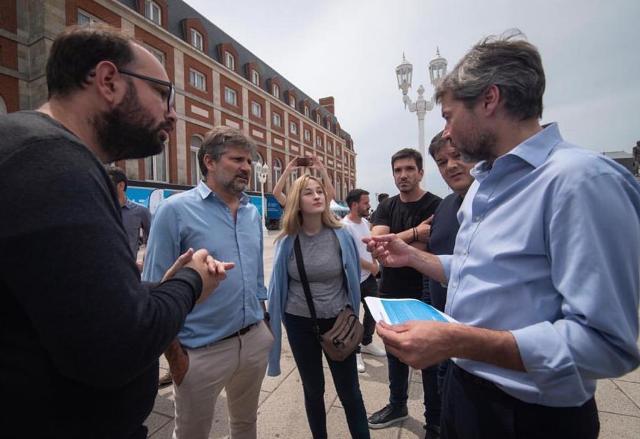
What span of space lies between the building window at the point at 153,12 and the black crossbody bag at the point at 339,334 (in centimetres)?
2044

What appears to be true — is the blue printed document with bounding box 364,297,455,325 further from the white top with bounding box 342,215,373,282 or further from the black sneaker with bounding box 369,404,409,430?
the white top with bounding box 342,215,373,282

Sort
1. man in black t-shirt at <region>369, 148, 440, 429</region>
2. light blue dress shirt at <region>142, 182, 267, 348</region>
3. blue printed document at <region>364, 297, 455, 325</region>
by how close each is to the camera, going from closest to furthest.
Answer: blue printed document at <region>364, 297, 455, 325</region> < light blue dress shirt at <region>142, 182, 267, 348</region> < man in black t-shirt at <region>369, 148, 440, 429</region>

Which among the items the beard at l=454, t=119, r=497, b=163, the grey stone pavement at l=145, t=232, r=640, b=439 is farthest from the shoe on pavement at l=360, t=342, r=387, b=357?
the beard at l=454, t=119, r=497, b=163

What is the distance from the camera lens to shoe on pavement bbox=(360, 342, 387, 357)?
156 inches

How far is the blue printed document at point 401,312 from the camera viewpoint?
1.16 meters


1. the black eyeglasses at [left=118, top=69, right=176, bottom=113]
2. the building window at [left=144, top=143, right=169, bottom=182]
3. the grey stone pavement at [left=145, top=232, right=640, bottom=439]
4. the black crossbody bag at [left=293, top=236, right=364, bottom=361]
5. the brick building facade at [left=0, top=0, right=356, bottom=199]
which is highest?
the brick building facade at [left=0, top=0, right=356, bottom=199]

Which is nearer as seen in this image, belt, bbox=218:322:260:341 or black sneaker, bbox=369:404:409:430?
belt, bbox=218:322:260:341

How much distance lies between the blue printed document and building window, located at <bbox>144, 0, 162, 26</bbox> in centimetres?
2114

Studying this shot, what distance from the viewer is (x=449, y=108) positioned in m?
1.31

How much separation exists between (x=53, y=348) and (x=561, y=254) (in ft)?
4.62

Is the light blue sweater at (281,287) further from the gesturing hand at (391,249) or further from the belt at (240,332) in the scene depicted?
the gesturing hand at (391,249)

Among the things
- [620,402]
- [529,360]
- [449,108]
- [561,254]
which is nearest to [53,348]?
[529,360]

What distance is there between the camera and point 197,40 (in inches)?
790

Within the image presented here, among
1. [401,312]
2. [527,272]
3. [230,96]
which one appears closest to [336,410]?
[401,312]
